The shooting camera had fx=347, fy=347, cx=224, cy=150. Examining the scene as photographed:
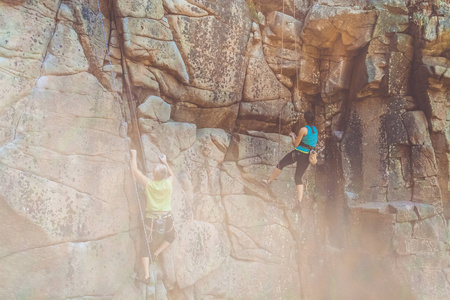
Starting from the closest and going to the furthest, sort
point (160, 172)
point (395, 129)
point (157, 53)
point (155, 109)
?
1. point (160, 172)
2. point (157, 53)
3. point (155, 109)
4. point (395, 129)

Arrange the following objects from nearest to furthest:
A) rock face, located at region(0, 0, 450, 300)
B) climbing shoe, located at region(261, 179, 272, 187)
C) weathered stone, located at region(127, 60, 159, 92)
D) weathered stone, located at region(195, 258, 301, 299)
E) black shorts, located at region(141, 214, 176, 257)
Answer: rock face, located at region(0, 0, 450, 300) < black shorts, located at region(141, 214, 176, 257) < weathered stone, located at region(127, 60, 159, 92) < weathered stone, located at region(195, 258, 301, 299) < climbing shoe, located at region(261, 179, 272, 187)

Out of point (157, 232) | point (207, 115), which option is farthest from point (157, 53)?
point (157, 232)

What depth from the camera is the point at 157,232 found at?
6191mm

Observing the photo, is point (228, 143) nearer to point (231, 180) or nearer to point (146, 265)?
point (231, 180)

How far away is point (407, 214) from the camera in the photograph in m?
7.64

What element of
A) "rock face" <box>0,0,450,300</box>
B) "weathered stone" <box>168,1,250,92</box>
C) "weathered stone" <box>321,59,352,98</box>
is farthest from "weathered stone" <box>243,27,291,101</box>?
"weathered stone" <box>321,59,352,98</box>

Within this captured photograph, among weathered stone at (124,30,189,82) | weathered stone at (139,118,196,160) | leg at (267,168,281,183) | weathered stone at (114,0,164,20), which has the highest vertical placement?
weathered stone at (114,0,164,20)

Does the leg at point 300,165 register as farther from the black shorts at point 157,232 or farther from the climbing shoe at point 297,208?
the black shorts at point 157,232

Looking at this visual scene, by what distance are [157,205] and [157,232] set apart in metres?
0.49

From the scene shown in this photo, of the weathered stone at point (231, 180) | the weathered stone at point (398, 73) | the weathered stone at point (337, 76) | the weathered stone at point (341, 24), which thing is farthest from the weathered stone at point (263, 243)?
the weathered stone at point (341, 24)

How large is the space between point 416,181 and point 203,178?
4.86 metres

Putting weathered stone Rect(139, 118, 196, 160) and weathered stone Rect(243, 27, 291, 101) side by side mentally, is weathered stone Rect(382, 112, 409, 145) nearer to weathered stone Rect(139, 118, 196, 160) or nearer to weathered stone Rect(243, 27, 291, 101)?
weathered stone Rect(243, 27, 291, 101)

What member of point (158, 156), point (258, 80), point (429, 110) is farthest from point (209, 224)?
point (429, 110)

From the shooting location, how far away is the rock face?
18.4 feet
